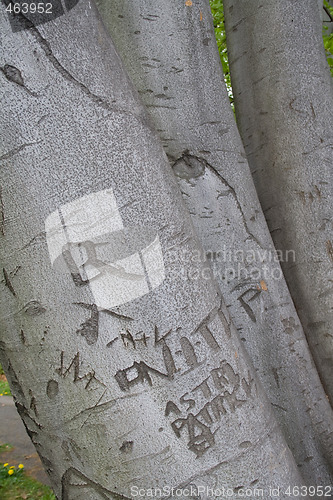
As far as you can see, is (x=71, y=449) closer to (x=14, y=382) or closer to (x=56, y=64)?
(x=14, y=382)

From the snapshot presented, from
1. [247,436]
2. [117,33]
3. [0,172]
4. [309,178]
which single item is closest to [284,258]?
[309,178]

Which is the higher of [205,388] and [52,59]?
[52,59]

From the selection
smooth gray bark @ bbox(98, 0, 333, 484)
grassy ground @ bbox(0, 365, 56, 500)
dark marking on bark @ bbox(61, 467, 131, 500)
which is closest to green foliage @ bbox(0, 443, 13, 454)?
grassy ground @ bbox(0, 365, 56, 500)

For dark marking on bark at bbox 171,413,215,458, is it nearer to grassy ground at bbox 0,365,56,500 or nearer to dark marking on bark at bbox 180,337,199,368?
dark marking on bark at bbox 180,337,199,368

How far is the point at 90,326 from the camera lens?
1056 mm

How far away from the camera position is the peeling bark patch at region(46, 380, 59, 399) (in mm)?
1085

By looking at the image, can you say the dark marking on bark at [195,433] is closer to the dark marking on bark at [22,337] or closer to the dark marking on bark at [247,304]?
the dark marking on bark at [22,337]

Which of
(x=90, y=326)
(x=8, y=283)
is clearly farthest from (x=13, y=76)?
(x=90, y=326)

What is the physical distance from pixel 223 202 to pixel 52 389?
971mm

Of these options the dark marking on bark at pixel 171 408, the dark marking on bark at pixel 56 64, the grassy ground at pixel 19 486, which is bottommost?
the grassy ground at pixel 19 486

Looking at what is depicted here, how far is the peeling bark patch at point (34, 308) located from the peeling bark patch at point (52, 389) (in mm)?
175

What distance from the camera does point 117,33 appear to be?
1.80 meters

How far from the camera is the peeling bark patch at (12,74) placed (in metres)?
1.06

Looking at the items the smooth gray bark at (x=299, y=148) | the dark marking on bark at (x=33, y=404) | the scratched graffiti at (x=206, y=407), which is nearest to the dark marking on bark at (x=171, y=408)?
the scratched graffiti at (x=206, y=407)
